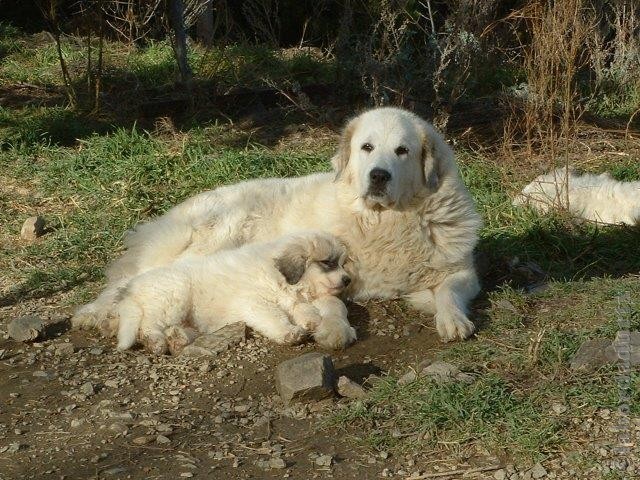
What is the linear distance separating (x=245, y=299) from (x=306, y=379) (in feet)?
2.93

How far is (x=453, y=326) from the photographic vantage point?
5.07 metres

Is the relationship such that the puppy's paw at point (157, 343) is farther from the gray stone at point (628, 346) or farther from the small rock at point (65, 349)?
the gray stone at point (628, 346)

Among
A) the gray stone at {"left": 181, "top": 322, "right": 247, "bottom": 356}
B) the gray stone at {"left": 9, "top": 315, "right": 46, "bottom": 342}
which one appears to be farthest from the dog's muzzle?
the gray stone at {"left": 9, "top": 315, "right": 46, "bottom": 342}

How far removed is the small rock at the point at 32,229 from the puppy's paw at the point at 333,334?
3173 millimetres

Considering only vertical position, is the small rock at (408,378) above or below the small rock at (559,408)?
below

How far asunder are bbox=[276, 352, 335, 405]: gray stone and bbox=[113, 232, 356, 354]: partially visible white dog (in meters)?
0.54

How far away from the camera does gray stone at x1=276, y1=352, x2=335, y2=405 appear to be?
4324 mm

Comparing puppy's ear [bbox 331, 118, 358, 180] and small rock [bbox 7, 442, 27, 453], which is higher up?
puppy's ear [bbox 331, 118, 358, 180]

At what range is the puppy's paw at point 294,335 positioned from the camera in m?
4.97

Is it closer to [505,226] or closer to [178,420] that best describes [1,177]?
[505,226]

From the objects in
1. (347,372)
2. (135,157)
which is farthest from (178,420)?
(135,157)

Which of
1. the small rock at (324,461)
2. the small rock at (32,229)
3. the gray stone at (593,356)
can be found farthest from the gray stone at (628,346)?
the small rock at (32,229)

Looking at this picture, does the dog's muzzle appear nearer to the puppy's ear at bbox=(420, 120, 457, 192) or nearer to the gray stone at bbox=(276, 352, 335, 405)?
the puppy's ear at bbox=(420, 120, 457, 192)

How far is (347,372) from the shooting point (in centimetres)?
479
